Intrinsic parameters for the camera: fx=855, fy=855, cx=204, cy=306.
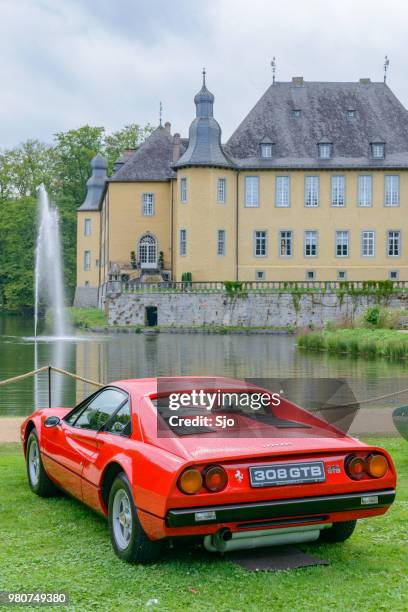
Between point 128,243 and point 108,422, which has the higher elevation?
point 128,243

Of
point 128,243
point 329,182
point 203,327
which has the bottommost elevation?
point 203,327

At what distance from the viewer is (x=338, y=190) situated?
63781 millimetres

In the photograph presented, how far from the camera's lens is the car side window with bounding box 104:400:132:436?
6301 mm

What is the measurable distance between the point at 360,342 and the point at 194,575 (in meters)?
30.5

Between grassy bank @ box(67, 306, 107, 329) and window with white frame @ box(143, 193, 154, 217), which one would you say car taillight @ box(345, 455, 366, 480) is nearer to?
grassy bank @ box(67, 306, 107, 329)

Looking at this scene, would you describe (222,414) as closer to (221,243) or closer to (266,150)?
(221,243)

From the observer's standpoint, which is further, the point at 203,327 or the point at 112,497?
the point at 203,327

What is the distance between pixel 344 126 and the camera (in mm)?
64562

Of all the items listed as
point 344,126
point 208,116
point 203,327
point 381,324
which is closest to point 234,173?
point 208,116

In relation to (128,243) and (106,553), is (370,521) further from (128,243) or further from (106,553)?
(128,243)

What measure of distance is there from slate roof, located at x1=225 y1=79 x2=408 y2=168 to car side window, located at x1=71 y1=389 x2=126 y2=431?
56757 mm

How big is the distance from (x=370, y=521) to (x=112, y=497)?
2.22m

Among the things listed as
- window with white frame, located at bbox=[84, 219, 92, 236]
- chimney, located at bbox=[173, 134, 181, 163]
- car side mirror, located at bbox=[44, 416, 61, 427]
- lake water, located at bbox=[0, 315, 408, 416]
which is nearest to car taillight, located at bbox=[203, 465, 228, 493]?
car side mirror, located at bbox=[44, 416, 61, 427]

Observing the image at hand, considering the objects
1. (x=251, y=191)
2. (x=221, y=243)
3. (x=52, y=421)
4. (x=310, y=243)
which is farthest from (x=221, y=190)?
(x=52, y=421)
